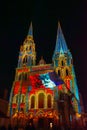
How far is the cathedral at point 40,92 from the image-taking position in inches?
928

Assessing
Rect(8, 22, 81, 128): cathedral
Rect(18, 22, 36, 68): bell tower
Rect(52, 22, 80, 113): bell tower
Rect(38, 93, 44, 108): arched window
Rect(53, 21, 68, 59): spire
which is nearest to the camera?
Rect(8, 22, 81, 128): cathedral

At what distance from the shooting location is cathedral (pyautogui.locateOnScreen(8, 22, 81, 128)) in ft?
77.4

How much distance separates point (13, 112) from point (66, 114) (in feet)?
52.1

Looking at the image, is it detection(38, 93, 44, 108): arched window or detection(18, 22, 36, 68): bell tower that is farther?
detection(18, 22, 36, 68): bell tower

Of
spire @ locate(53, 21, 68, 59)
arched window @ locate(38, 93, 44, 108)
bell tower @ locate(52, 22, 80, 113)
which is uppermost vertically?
spire @ locate(53, 21, 68, 59)

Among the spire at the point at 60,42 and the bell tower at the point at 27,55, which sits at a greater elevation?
the spire at the point at 60,42

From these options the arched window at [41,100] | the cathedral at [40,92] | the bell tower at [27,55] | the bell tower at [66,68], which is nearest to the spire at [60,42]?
the bell tower at [66,68]

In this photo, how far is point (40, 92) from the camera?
32.2 metres

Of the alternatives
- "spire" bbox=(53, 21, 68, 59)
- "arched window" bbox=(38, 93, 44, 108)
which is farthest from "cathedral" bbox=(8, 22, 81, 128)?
"spire" bbox=(53, 21, 68, 59)

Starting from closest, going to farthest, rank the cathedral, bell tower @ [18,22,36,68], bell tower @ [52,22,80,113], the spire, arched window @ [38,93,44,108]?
the cathedral, arched window @ [38,93,44,108], bell tower @ [52,22,80,113], bell tower @ [18,22,36,68], the spire

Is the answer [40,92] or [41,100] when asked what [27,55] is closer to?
[40,92]

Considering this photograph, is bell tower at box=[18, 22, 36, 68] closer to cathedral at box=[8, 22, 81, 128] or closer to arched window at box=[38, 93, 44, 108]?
cathedral at box=[8, 22, 81, 128]

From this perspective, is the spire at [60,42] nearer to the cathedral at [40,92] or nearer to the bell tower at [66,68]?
the bell tower at [66,68]

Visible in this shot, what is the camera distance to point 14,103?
105ft
